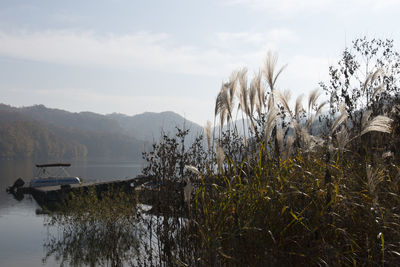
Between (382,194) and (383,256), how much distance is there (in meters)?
1.17

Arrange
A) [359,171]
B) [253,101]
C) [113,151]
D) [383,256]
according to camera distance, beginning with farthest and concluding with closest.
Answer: [113,151] < [253,101] < [359,171] < [383,256]

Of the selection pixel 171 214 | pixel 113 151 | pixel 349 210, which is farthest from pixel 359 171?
pixel 113 151

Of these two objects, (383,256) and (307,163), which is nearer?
(383,256)

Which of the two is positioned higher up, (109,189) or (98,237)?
(109,189)

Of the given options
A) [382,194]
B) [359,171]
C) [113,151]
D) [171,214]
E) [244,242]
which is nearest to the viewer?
[244,242]

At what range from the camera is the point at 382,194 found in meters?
4.29

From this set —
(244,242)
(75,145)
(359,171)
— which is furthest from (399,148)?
(75,145)

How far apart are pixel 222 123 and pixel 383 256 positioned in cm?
302

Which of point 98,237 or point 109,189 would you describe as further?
point 109,189

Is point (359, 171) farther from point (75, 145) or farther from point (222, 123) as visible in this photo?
point (75, 145)

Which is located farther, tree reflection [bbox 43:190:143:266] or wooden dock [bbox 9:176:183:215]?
tree reflection [bbox 43:190:143:266]

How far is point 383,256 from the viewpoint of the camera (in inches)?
129

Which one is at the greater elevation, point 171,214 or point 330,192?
point 330,192

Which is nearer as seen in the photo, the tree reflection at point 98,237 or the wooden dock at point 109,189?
the wooden dock at point 109,189
